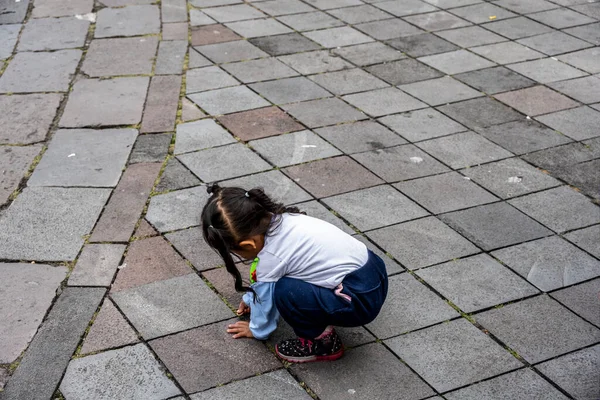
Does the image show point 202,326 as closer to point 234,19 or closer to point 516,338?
point 516,338

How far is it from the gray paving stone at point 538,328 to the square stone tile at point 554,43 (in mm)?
3642

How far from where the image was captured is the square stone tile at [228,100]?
222 inches

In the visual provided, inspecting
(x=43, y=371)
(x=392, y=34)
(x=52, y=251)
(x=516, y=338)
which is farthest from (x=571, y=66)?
(x=43, y=371)

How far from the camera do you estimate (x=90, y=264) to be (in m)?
3.99

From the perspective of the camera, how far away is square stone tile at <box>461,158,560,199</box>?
4.71 meters

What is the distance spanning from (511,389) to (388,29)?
15.1 feet

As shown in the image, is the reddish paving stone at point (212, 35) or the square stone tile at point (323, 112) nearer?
the square stone tile at point (323, 112)

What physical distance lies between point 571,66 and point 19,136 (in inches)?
174

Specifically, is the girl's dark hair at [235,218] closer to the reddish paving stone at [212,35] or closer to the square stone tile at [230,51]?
the square stone tile at [230,51]

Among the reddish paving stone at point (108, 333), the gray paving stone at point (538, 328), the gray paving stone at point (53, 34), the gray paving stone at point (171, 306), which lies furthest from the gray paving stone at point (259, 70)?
the gray paving stone at point (538, 328)

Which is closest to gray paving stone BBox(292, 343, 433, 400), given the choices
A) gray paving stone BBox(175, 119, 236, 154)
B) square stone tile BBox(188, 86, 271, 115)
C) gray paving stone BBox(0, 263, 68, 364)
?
gray paving stone BBox(0, 263, 68, 364)

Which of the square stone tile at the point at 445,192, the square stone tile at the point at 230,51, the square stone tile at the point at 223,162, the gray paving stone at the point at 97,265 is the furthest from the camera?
the square stone tile at the point at 230,51

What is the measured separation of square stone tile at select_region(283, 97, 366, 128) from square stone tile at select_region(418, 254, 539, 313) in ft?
5.91

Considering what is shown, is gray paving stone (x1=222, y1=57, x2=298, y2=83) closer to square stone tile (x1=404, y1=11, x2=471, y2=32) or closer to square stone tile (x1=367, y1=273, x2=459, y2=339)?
square stone tile (x1=404, y1=11, x2=471, y2=32)
